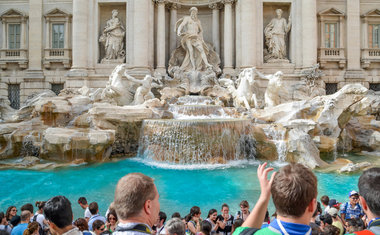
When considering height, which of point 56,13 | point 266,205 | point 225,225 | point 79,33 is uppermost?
point 56,13

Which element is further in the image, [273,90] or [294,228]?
[273,90]

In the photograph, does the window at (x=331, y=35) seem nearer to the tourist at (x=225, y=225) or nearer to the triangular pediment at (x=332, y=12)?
the triangular pediment at (x=332, y=12)

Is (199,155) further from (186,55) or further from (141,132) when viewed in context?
(186,55)

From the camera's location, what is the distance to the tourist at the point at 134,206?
1.71 m

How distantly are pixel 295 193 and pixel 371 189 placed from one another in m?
0.68

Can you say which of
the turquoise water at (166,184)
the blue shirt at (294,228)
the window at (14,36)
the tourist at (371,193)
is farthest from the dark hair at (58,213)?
the window at (14,36)

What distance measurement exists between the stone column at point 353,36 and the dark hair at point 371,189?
58.4 feet

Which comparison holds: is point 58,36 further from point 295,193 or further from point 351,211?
point 295,193

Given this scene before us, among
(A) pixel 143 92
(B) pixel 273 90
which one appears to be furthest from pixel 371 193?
(A) pixel 143 92

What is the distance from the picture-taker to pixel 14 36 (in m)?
18.6

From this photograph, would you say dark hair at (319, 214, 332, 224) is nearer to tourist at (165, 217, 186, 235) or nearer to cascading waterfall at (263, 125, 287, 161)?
tourist at (165, 217, 186, 235)

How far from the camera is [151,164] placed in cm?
1029

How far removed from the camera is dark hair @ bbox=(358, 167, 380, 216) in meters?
1.86

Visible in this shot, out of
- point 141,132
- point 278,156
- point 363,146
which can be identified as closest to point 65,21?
point 141,132
